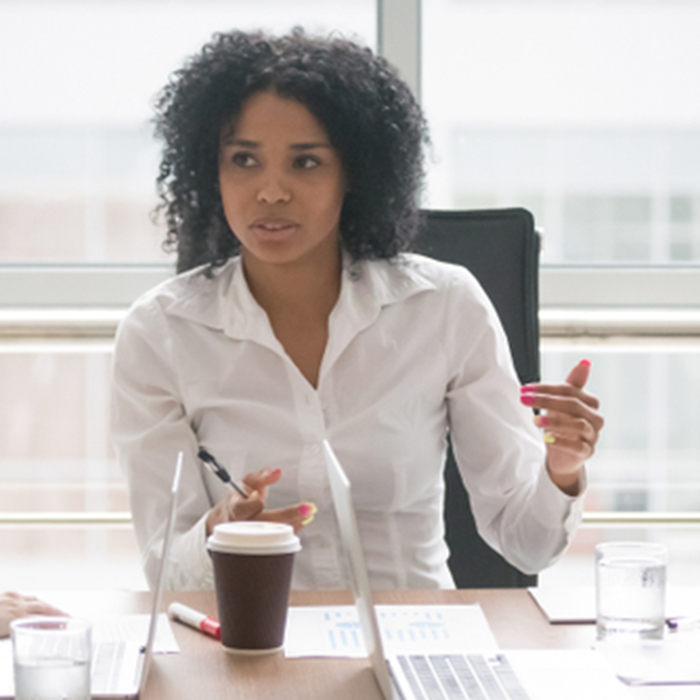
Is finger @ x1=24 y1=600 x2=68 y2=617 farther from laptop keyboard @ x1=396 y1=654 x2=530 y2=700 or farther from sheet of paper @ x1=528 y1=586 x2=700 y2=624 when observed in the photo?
sheet of paper @ x1=528 y1=586 x2=700 y2=624

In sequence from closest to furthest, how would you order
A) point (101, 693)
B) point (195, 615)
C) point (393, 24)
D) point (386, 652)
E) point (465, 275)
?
point (101, 693) < point (386, 652) < point (195, 615) < point (465, 275) < point (393, 24)

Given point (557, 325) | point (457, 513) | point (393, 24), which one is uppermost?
point (393, 24)

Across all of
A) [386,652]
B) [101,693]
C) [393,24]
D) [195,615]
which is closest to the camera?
[101,693]

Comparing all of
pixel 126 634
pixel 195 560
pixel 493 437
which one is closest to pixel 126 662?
pixel 126 634

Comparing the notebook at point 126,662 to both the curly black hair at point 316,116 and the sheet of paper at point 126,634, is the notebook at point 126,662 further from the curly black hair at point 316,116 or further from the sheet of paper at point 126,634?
the curly black hair at point 316,116

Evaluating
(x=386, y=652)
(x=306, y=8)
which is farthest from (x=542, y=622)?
(x=306, y=8)

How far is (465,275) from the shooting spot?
169cm

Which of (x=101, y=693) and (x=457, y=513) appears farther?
(x=457, y=513)

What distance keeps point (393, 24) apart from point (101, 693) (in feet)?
6.05

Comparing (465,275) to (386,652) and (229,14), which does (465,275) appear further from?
(229,14)

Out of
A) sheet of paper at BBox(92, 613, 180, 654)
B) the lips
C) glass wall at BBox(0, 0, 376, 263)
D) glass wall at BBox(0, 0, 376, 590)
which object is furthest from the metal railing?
sheet of paper at BBox(92, 613, 180, 654)

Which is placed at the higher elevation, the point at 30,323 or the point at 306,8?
the point at 306,8

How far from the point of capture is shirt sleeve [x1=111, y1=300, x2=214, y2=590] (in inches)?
59.3

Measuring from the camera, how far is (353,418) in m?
1.56
